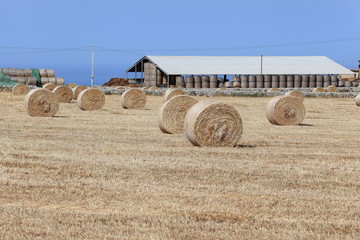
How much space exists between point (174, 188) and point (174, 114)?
9.35m

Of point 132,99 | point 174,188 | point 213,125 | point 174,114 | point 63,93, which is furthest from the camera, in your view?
point 63,93

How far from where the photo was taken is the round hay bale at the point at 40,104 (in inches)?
973

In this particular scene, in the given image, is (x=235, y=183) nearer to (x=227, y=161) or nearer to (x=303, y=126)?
(x=227, y=161)

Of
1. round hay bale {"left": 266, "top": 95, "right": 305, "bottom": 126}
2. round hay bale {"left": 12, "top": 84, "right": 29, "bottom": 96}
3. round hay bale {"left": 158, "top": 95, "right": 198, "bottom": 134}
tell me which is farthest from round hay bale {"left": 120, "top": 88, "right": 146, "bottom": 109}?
round hay bale {"left": 12, "top": 84, "right": 29, "bottom": 96}

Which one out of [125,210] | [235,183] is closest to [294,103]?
[235,183]

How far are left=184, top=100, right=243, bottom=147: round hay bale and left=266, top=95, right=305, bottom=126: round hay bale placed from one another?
7.03 m

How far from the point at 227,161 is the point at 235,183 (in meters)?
2.41

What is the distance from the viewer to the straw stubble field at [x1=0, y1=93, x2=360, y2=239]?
741 centimetres

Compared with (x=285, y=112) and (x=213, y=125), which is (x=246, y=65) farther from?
(x=213, y=125)

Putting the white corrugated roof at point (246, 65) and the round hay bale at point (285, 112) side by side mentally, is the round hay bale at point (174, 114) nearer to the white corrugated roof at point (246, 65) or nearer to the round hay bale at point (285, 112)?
the round hay bale at point (285, 112)

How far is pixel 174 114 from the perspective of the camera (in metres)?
18.9

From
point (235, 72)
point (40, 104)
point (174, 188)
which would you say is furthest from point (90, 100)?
point (235, 72)

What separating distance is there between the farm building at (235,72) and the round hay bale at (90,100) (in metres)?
36.2

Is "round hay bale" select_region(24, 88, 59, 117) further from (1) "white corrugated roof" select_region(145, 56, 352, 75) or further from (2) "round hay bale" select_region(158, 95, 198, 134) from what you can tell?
(1) "white corrugated roof" select_region(145, 56, 352, 75)
